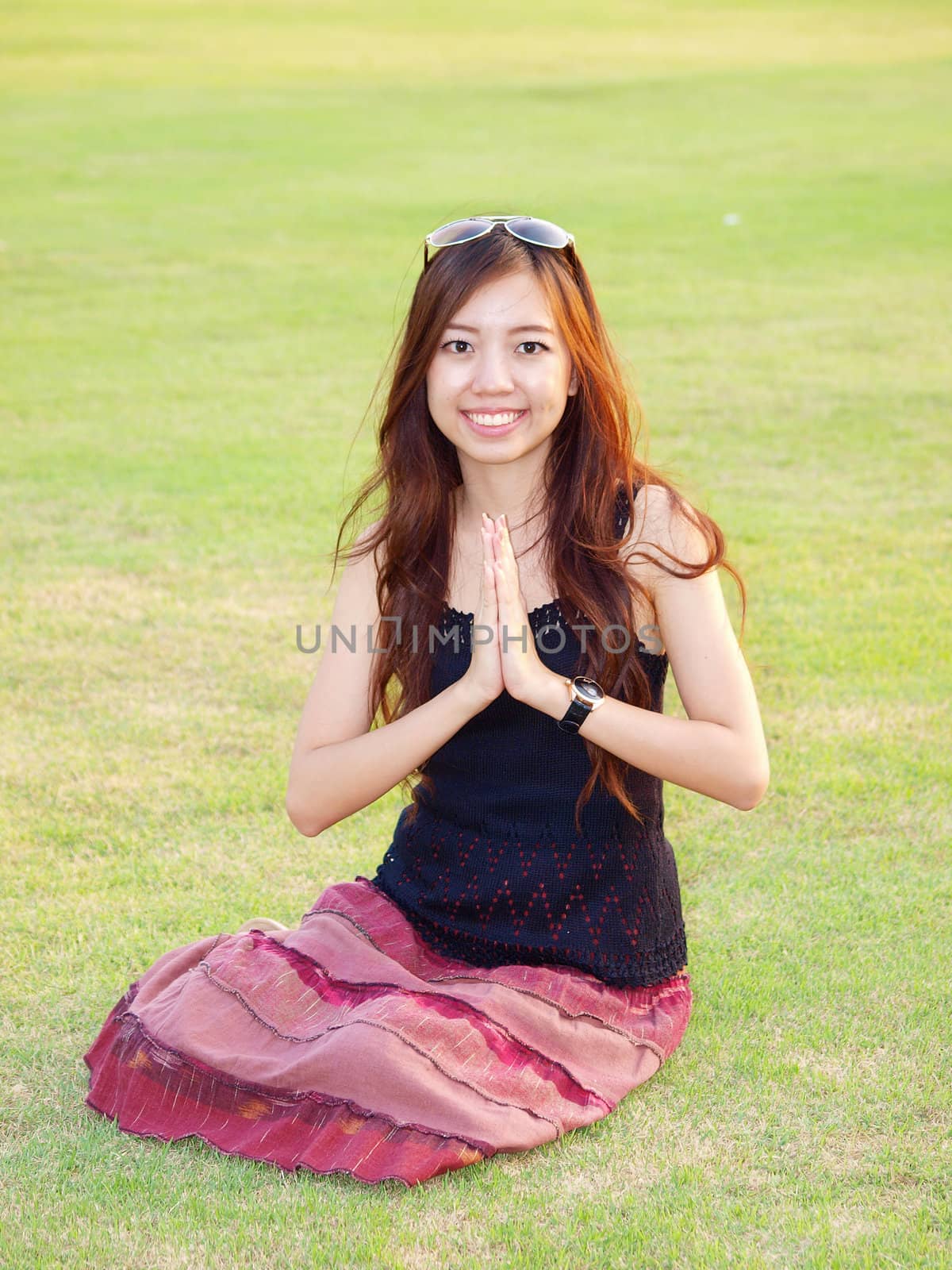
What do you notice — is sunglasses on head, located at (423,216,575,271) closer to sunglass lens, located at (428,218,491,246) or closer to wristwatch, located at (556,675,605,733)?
sunglass lens, located at (428,218,491,246)

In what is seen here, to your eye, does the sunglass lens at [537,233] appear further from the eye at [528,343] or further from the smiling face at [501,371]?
the eye at [528,343]

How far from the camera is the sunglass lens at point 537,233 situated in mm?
3074

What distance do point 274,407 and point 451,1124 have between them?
23.7ft

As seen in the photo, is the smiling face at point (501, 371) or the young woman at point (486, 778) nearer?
the young woman at point (486, 778)

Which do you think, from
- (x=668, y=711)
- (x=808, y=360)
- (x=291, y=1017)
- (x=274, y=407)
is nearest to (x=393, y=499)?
(x=291, y=1017)

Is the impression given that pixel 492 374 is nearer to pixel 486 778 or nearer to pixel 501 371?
pixel 501 371

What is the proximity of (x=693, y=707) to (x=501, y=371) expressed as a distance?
0.76m

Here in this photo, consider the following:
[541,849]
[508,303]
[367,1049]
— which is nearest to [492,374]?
[508,303]

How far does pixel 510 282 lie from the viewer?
3057 millimetres

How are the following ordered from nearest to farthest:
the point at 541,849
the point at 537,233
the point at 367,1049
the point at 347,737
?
the point at 367,1049 → the point at 537,233 → the point at 541,849 → the point at 347,737

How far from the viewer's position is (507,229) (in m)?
3.09

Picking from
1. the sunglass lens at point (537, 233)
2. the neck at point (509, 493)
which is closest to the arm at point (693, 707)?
the neck at point (509, 493)

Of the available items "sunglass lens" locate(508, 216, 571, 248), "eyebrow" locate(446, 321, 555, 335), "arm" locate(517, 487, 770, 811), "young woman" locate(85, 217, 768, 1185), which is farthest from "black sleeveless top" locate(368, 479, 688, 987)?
"sunglass lens" locate(508, 216, 571, 248)

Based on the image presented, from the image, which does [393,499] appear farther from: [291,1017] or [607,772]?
[291,1017]
